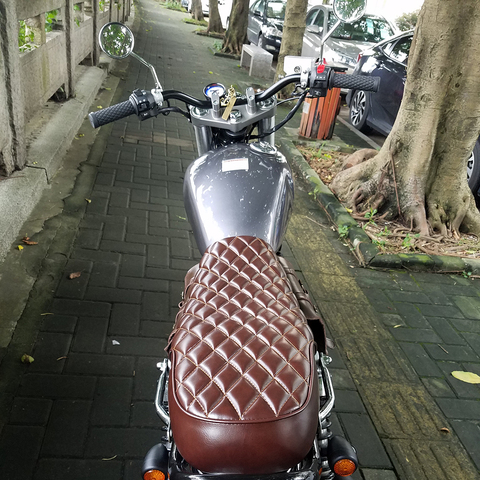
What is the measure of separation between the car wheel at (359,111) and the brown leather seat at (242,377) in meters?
6.59

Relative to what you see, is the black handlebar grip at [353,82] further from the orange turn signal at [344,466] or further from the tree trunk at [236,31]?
the tree trunk at [236,31]

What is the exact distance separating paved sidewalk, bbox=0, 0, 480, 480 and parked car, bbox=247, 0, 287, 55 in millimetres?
9168

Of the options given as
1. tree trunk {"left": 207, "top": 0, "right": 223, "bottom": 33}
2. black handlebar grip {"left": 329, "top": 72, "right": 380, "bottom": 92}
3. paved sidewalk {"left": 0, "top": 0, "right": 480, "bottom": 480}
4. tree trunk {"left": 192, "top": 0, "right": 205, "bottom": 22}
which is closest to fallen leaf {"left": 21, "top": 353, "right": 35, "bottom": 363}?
paved sidewalk {"left": 0, "top": 0, "right": 480, "bottom": 480}

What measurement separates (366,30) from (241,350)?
423 inches

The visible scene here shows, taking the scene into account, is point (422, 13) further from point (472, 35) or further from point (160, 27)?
point (160, 27)

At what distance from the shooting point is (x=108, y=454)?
218 cm

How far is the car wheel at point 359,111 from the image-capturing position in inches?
298

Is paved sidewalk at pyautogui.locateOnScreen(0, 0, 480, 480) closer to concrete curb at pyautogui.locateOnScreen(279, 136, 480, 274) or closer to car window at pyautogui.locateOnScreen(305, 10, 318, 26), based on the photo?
concrete curb at pyautogui.locateOnScreen(279, 136, 480, 274)

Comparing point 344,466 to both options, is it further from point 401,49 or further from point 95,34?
point 95,34

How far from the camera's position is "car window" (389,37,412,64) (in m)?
6.80

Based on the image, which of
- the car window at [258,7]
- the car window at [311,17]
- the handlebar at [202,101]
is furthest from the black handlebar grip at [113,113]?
the car window at [258,7]

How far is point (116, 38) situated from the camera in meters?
2.57

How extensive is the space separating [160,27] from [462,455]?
57.3ft

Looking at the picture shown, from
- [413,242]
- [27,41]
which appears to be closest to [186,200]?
[413,242]
